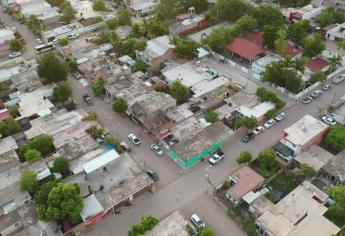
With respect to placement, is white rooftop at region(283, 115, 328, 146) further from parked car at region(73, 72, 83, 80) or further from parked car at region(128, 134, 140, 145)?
parked car at region(73, 72, 83, 80)

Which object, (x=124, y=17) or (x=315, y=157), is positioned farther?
(x=124, y=17)

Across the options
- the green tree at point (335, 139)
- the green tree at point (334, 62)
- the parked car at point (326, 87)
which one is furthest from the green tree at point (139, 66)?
the green tree at point (335, 139)

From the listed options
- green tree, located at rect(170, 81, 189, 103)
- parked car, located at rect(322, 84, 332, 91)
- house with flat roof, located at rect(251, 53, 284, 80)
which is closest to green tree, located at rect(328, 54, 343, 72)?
parked car, located at rect(322, 84, 332, 91)

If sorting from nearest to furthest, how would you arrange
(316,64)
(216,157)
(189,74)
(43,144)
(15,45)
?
(216,157)
(43,144)
(189,74)
(316,64)
(15,45)

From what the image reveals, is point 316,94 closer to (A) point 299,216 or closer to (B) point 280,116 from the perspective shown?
(B) point 280,116

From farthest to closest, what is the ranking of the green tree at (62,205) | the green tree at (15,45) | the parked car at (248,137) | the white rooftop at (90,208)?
1. the green tree at (15,45)
2. the parked car at (248,137)
3. the white rooftop at (90,208)
4. the green tree at (62,205)

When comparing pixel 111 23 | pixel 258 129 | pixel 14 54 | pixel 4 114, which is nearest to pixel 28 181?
pixel 4 114

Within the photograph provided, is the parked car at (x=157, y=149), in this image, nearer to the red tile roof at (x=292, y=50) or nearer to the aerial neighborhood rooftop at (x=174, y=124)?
the aerial neighborhood rooftop at (x=174, y=124)
